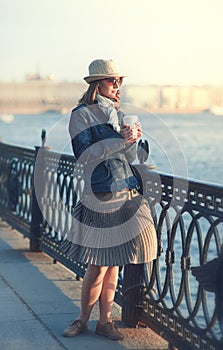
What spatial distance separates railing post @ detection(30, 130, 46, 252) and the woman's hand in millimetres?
3471

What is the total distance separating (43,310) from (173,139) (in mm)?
1656

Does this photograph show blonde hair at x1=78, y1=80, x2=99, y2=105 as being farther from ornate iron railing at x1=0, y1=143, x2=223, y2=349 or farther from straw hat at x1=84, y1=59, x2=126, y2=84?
ornate iron railing at x1=0, y1=143, x2=223, y2=349

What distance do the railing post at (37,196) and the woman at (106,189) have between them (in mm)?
3188

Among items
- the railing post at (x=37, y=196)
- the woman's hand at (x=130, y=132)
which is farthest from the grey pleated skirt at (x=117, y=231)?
the railing post at (x=37, y=196)

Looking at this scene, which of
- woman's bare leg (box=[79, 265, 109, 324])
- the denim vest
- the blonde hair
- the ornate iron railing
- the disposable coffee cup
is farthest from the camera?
woman's bare leg (box=[79, 265, 109, 324])

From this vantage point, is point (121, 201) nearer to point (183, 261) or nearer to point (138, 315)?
point (183, 261)

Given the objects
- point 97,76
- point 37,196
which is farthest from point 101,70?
point 37,196

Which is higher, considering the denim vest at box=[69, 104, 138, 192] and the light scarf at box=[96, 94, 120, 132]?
the light scarf at box=[96, 94, 120, 132]

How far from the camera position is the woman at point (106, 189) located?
17.1ft

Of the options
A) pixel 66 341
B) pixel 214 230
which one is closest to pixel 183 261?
pixel 214 230

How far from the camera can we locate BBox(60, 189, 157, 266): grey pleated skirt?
5.30 meters

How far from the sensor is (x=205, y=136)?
364 ft

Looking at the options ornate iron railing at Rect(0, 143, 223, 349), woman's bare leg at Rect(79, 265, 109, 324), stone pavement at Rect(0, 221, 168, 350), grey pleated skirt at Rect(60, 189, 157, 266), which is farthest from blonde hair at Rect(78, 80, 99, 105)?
stone pavement at Rect(0, 221, 168, 350)

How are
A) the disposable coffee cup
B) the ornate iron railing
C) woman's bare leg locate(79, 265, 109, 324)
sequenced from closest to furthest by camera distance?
the ornate iron railing < the disposable coffee cup < woman's bare leg locate(79, 265, 109, 324)
